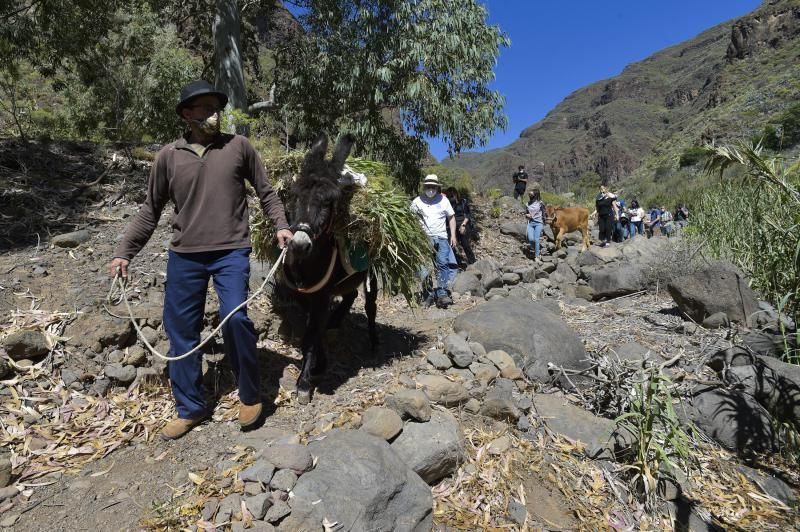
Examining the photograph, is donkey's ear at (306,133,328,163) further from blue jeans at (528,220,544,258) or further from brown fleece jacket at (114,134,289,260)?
blue jeans at (528,220,544,258)

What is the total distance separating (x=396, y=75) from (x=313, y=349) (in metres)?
8.61

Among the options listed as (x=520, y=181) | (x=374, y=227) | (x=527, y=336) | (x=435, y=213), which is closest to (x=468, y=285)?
(x=435, y=213)

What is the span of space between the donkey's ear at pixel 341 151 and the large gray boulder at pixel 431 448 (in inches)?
89.2

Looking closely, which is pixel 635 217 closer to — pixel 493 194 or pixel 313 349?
pixel 493 194

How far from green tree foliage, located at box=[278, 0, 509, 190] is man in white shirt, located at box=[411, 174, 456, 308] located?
13.2 feet

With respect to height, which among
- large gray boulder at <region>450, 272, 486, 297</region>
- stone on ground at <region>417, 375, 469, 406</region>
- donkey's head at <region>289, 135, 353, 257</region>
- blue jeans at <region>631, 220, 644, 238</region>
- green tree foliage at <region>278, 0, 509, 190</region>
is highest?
green tree foliage at <region>278, 0, 509, 190</region>

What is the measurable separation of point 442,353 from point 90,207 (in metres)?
5.87

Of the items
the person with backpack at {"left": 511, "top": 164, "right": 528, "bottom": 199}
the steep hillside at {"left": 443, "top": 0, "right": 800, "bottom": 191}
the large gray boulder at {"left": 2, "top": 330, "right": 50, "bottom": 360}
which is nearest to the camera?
the large gray boulder at {"left": 2, "top": 330, "right": 50, "bottom": 360}

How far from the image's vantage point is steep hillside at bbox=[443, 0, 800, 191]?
4297cm

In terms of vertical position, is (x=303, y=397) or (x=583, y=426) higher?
(x=303, y=397)

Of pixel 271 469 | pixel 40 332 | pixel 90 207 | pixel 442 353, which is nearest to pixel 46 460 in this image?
pixel 40 332

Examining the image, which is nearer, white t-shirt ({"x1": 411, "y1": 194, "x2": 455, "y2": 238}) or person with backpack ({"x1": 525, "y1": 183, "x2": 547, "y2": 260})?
white t-shirt ({"x1": 411, "y1": 194, "x2": 455, "y2": 238})

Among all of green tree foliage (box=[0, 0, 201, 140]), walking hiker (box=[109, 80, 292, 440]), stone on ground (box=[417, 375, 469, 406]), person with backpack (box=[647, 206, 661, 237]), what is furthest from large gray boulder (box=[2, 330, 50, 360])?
person with backpack (box=[647, 206, 661, 237])

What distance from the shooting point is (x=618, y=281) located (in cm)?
820
